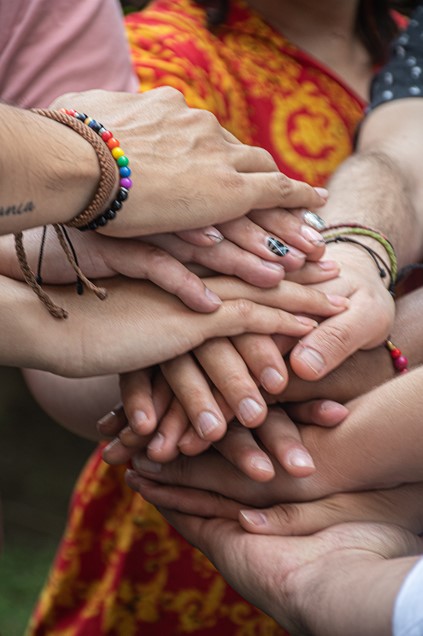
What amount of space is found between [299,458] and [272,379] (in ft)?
0.29

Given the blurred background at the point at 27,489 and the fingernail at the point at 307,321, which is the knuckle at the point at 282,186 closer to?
the fingernail at the point at 307,321

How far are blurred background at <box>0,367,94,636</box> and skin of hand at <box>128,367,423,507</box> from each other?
1183 millimetres

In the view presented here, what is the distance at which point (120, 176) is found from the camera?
808 millimetres

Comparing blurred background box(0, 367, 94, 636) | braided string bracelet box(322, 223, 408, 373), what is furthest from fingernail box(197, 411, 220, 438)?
blurred background box(0, 367, 94, 636)

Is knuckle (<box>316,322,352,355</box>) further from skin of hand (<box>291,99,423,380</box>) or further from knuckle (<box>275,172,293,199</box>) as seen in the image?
knuckle (<box>275,172,293,199</box>)

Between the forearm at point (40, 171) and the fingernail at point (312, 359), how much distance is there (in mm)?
292

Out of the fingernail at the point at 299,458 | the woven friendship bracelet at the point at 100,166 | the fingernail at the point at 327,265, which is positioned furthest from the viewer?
the fingernail at the point at 327,265

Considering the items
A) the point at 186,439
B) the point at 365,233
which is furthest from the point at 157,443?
the point at 365,233

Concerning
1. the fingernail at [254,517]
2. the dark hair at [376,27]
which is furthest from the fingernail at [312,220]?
the dark hair at [376,27]

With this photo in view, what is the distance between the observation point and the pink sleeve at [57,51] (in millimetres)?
1185

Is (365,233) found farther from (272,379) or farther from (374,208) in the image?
(272,379)

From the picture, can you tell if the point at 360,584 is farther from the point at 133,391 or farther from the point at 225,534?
the point at 133,391

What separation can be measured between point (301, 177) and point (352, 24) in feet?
1.30

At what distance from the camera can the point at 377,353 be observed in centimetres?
101
